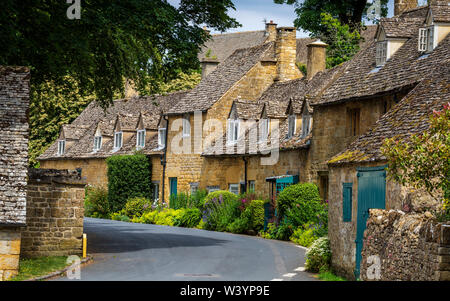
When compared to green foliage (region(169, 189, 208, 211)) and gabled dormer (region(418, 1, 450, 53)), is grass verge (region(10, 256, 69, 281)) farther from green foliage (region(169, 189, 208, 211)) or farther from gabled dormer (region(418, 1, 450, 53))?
green foliage (region(169, 189, 208, 211))

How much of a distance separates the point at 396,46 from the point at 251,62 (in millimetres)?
15264

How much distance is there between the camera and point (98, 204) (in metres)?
48.8

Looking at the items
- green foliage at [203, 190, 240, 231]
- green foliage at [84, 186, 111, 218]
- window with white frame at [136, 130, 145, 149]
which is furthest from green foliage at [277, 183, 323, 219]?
window with white frame at [136, 130, 145, 149]

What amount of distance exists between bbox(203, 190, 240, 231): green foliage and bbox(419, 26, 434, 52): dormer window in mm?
12008

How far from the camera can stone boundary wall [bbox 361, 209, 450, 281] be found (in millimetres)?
Result: 12516

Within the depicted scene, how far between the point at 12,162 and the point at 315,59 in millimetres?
23641

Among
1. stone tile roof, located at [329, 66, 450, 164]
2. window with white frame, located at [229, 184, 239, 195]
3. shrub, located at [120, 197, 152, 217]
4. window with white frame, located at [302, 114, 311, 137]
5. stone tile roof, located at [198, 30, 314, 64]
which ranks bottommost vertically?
shrub, located at [120, 197, 152, 217]

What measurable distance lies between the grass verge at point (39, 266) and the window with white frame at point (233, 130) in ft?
64.9

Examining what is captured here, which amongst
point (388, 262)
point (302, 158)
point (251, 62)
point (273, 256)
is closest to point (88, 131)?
point (251, 62)

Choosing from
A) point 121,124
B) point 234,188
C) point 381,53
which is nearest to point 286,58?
point 234,188

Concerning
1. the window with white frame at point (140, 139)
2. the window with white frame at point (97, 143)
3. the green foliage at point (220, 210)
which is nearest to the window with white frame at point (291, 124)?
the green foliage at point (220, 210)

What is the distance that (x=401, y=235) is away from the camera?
1458 cm

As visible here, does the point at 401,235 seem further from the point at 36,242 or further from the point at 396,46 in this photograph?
the point at 396,46

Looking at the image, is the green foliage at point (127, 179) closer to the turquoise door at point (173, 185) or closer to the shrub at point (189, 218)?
the turquoise door at point (173, 185)
